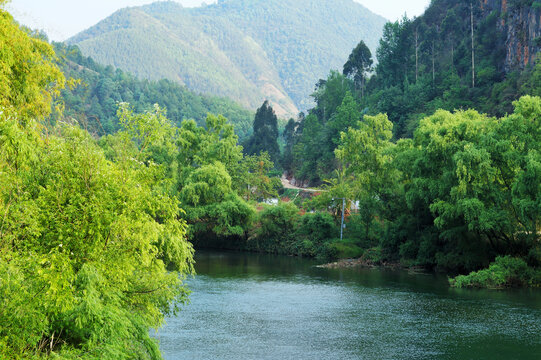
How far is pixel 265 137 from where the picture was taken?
4953 inches

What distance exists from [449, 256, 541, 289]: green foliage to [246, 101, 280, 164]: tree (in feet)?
271

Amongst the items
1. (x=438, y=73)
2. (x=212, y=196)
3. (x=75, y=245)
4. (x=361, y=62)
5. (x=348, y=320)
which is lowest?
(x=348, y=320)

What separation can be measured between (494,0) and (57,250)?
301ft

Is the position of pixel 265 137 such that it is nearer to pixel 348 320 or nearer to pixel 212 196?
pixel 212 196

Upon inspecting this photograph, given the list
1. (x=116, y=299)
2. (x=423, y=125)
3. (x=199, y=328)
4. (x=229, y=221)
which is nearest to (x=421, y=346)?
(x=199, y=328)

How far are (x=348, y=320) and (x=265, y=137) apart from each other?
320 feet

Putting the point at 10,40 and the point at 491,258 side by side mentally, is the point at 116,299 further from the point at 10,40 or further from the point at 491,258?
the point at 491,258

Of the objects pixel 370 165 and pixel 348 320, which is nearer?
pixel 348 320

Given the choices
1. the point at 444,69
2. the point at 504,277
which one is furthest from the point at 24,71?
the point at 444,69

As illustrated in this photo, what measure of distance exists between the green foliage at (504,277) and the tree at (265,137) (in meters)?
82.6

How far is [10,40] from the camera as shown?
1909cm

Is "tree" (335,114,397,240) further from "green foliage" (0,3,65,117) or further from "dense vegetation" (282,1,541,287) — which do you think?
"green foliage" (0,3,65,117)

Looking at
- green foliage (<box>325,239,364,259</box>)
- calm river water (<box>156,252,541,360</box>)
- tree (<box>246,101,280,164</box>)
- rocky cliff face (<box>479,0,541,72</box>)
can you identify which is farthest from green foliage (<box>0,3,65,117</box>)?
tree (<box>246,101,280,164</box>)

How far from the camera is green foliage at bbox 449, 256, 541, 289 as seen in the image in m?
38.0
